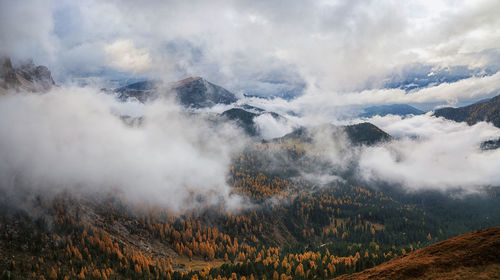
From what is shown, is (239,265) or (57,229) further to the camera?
(57,229)

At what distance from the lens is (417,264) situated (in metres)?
43.6

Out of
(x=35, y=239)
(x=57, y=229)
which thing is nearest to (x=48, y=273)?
(x=35, y=239)

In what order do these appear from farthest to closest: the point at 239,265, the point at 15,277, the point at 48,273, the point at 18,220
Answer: the point at 18,220, the point at 239,265, the point at 48,273, the point at 15,277

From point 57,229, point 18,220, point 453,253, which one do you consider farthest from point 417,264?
point 18,220

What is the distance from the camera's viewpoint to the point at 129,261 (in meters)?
182

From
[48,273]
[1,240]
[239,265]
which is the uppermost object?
[1,240]

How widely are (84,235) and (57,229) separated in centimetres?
Result: 2162

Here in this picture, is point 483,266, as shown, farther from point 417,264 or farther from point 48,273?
point 48,273

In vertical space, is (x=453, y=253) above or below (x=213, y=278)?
above

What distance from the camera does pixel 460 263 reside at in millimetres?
41656

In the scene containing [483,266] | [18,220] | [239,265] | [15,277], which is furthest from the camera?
[18,220]

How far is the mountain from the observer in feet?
128

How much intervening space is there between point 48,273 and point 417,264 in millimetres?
191348

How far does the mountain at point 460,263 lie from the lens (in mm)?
38875
